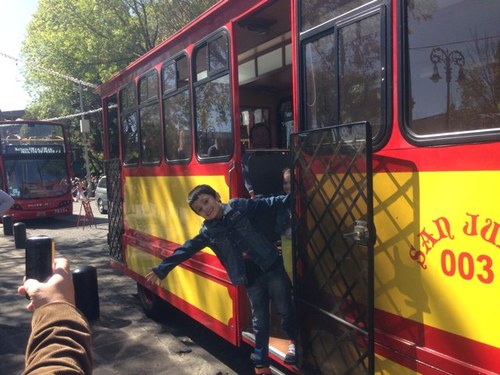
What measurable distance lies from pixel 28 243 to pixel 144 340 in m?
4.07

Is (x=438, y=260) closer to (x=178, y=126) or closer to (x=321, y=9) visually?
(x=321, y=9)

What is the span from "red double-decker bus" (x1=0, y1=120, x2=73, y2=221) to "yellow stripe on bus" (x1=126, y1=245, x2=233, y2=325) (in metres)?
11.9

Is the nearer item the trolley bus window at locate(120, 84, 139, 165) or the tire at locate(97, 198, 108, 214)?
the trolley bus window at locate(120, 84, 139, 165)

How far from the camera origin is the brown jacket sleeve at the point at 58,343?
1092mm

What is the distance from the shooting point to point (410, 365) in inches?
89.7

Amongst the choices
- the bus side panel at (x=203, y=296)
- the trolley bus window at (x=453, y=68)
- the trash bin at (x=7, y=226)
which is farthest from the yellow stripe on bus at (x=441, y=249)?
the trash bin at (x=7, y=226)

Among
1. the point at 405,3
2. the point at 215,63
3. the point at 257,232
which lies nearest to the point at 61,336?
the point at 405,3

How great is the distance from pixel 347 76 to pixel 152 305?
414cm

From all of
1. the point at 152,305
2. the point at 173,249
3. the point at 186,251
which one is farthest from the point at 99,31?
the point at 186,251

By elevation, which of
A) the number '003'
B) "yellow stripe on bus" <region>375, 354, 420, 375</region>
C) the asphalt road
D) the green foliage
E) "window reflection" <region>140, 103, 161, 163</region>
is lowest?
the asphalt road

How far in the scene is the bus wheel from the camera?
226 inches

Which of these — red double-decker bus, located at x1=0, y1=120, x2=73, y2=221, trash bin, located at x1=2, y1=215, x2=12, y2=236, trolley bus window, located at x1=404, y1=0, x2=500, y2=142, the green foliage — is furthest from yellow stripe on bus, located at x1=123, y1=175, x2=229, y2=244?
red double-decker bus, located at x1=0, y1=120, x2=73, y2=221

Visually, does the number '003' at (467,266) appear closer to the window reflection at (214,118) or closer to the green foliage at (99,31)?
the window reflection at (214,118)

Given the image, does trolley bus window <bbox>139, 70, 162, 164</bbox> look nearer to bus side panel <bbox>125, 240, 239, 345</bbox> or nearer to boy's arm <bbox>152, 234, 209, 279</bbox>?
bus side panel <bbox>125, 240, 239, 345</bbox>
